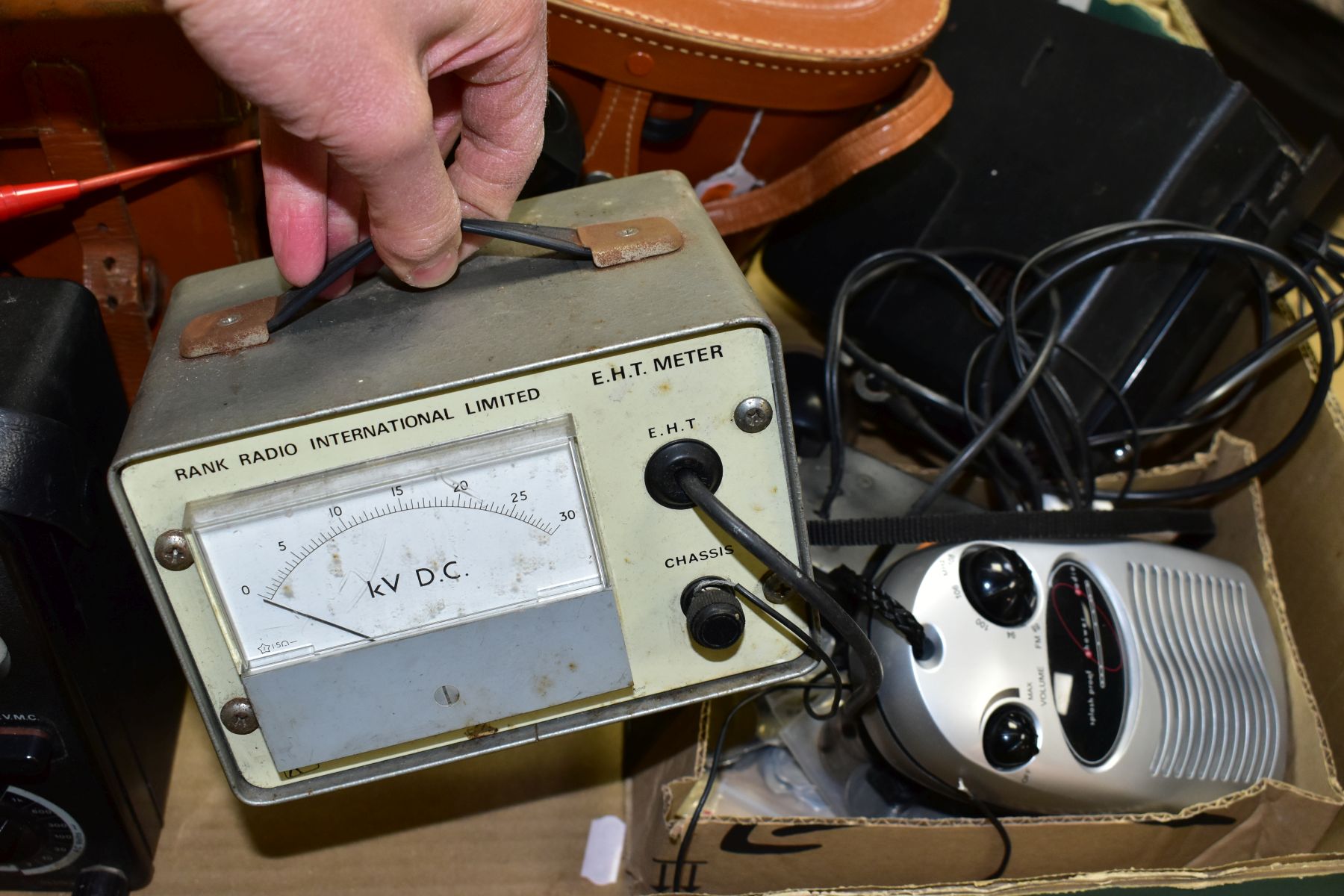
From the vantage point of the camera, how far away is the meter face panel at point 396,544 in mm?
570

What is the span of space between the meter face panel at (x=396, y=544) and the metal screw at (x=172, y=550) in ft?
0.06

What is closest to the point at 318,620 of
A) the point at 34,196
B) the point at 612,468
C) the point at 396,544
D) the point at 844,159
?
the point at 396,544

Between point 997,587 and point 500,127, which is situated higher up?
point 500,127

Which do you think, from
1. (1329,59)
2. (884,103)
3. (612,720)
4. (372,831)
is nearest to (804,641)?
(612,720)

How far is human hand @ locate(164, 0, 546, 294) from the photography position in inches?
16.2

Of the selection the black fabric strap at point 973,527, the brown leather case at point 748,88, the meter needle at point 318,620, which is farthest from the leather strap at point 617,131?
the meter needle at point 318,620

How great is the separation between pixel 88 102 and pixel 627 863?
735mm

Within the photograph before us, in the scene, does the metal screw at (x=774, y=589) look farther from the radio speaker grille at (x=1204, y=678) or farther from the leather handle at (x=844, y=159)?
the leather handle at (x=844, y=159)

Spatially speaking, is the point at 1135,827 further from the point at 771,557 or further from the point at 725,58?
the point at 725,58

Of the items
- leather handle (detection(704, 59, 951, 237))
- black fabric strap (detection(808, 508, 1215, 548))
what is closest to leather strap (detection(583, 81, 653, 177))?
leather handle (detection(704, 59, 951, 237))

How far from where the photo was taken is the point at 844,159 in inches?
37.3

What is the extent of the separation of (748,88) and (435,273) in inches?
15.5

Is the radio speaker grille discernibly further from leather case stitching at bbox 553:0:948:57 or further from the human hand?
the human hand

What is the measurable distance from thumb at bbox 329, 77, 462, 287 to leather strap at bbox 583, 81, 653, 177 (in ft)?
1.06
